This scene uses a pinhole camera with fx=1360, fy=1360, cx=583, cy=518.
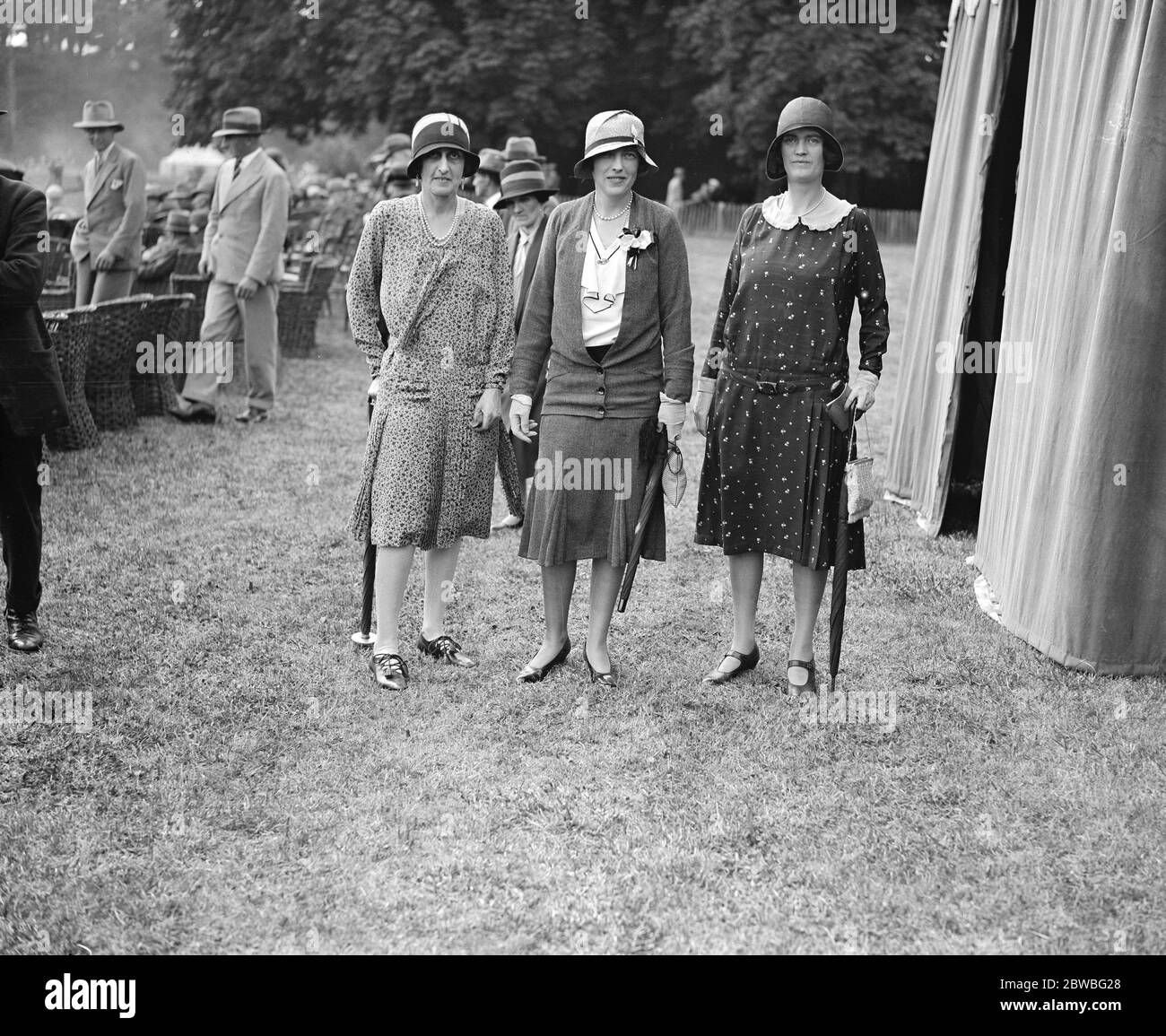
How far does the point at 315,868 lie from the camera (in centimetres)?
373

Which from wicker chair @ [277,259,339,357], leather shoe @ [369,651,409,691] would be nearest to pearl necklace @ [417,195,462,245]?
leather shoe @ [369,651,409,691]

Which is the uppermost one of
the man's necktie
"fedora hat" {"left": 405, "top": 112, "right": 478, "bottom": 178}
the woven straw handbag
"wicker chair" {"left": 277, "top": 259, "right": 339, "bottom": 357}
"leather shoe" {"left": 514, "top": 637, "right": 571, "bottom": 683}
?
"fedora hat" {"left": 405, "top": 112, "right": 478, "bottom": 178}

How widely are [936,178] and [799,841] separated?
18.3 feet

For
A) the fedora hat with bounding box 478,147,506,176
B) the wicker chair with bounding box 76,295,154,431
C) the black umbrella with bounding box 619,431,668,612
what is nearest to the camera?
the black umbrella with bounding box 619,431,668,612

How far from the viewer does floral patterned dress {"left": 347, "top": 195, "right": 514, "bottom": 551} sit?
5.08m

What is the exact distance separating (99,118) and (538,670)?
25.9 ft

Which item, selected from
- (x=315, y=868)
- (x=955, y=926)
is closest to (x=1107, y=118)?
(x=955, y=926)

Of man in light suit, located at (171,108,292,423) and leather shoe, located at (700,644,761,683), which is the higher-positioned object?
man in light suit, located at (171,108,292,423)

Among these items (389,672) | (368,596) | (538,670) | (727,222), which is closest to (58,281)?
(368,596)

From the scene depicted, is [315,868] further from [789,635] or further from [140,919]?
[789,635]

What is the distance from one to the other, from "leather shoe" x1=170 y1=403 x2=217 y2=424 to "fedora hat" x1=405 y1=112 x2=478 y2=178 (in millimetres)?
5719

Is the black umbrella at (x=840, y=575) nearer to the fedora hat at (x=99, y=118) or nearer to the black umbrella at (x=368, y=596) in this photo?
the black umbrella at (x=368, y=596)

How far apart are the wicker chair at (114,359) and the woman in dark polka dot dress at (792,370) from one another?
224 inches

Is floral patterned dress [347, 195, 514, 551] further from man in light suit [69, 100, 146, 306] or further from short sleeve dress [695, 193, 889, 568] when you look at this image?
man in light suit [69, 100, 146, 306]
